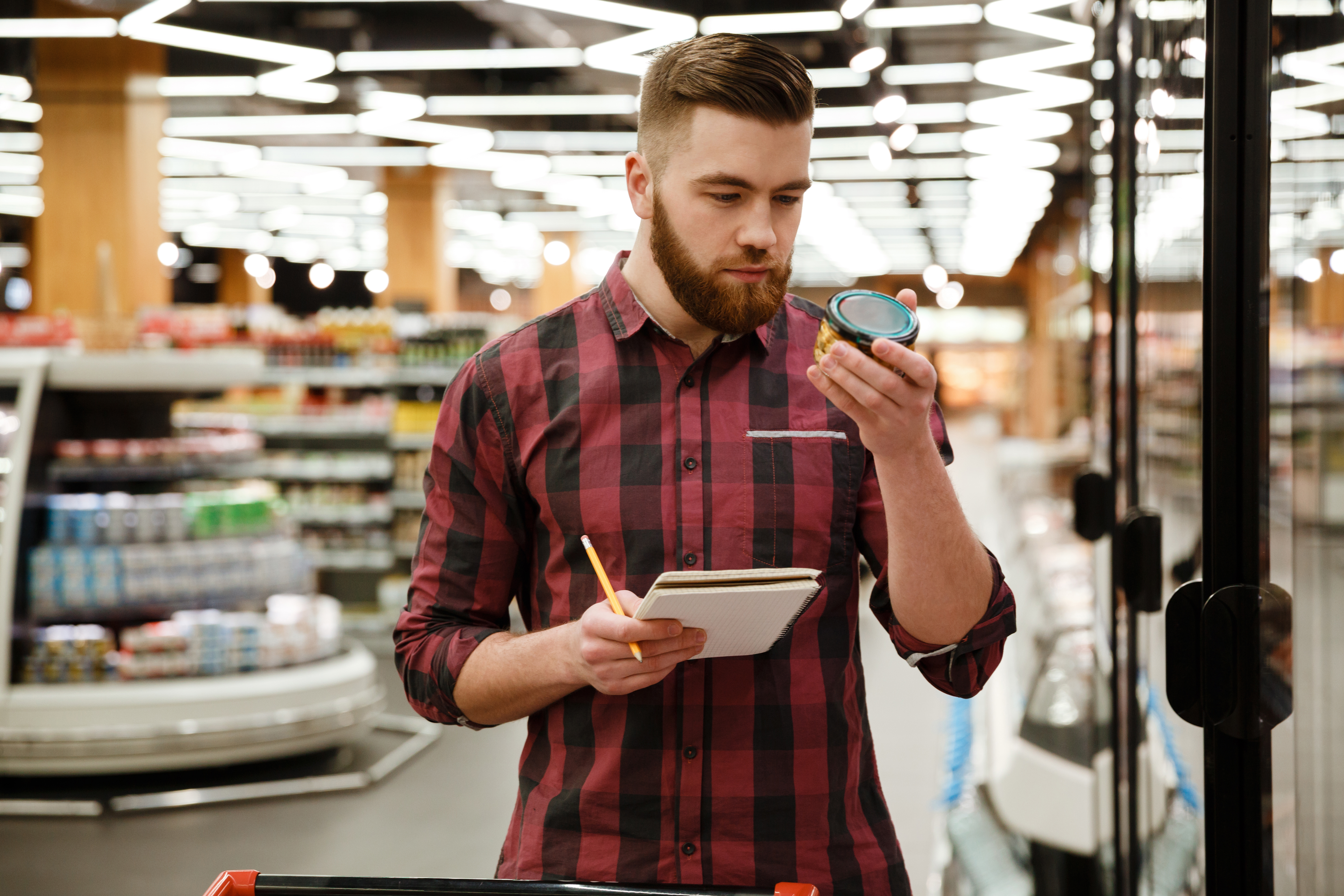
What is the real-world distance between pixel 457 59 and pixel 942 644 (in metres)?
7.32

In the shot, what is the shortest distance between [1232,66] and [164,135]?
39.2 feet

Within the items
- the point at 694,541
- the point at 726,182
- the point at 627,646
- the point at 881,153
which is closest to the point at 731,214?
the point at 726,182

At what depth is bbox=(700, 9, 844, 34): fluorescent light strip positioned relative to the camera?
6.67 metres

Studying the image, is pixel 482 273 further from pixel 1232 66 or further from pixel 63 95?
pixel 1232 66

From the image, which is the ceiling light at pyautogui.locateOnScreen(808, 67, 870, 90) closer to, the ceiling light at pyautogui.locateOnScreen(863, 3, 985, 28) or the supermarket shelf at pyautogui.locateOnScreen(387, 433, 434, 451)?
the ceiling light at pyautogui.locateOnScreen(863, 3, 985, 28)

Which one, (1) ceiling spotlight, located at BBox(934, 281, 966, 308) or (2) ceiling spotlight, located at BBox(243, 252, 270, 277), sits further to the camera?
(1) ceiling spotlight, located at BBox(934, 281, 966, 308)

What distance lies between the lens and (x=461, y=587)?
5.13 ft

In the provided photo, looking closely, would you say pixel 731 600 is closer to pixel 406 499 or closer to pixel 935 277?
pixel 406 499

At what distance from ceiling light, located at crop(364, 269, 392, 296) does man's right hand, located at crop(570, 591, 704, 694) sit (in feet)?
40.2

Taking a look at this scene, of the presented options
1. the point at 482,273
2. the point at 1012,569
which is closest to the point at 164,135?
the point at 1012,569

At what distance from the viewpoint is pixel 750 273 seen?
57.2 inches

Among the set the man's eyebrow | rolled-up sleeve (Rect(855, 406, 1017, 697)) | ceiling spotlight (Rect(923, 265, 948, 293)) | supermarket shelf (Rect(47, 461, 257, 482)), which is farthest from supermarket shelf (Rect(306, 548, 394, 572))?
ceiling spotlight (Rect(923, 265, 948, 293))

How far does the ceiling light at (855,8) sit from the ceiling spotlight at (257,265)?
15.8 meters

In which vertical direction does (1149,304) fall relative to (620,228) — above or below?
below
